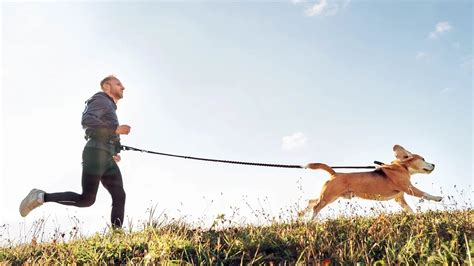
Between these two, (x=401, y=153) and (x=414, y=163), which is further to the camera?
(x=401, y=153)

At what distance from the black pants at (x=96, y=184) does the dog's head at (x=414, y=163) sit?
493 centimetres

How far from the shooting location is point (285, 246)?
386 centimetres

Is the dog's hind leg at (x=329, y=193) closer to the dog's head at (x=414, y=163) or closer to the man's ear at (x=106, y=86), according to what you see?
the dog's head at (x=414, y=163)

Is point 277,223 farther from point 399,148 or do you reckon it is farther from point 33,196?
point 399,148

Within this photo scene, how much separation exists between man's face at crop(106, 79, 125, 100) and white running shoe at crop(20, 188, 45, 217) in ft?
5.41

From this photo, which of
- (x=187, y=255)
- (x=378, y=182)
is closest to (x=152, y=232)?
(x=187, y=255)

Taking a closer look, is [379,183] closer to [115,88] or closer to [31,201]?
[115,88]

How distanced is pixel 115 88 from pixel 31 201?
190 cm

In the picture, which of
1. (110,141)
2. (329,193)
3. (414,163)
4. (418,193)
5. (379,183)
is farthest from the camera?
(414,163)

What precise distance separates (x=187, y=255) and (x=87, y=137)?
2836 mm

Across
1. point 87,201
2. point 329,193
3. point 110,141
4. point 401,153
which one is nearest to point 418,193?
point 401,153

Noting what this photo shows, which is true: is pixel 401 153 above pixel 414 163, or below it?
above

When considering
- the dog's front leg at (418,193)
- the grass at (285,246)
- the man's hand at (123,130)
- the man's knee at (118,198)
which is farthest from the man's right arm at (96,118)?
the dog's front leg at (418,193)

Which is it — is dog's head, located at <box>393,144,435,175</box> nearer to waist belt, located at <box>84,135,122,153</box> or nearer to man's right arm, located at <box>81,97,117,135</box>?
waist belt, located at <box>84,135,122,153</box>
